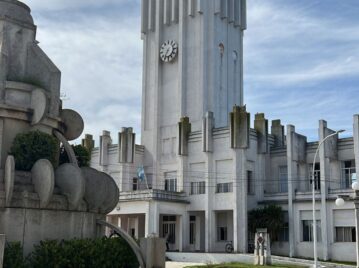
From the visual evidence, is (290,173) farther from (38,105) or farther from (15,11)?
(15,11)

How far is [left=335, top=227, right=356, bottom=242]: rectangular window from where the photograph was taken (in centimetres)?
4159

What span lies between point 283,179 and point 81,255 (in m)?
33.4

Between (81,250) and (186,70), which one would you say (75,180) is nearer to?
(81,250)

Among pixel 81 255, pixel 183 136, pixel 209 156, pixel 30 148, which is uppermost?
pixel 183 136

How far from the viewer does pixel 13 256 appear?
1565 cm

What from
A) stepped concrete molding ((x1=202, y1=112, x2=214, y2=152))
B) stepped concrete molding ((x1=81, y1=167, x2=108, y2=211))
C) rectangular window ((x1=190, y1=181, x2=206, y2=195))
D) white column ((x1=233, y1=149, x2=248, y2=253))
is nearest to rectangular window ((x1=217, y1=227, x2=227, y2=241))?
white column ((x1=233, y1=149, x2=248, y2=253))

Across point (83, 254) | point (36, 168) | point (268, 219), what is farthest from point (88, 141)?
point (83, 254)

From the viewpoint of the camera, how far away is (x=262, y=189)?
48.0 m

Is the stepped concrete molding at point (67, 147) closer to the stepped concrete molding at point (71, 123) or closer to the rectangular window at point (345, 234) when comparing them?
the stepped concrete molding at point (71, 123)

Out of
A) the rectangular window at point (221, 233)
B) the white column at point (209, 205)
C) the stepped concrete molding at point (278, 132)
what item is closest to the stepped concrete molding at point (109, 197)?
the white column at point (209, 205)

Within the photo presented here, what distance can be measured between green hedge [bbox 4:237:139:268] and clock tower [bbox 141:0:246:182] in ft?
107

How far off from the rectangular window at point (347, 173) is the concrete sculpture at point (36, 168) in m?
29.0

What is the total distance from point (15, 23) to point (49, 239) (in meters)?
8.25

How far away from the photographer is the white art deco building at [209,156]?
43844 mm
